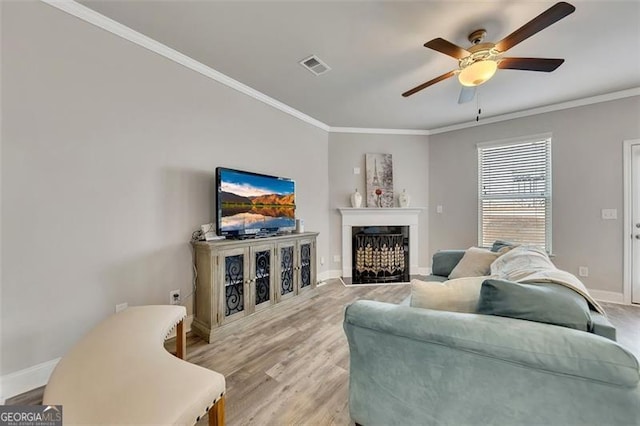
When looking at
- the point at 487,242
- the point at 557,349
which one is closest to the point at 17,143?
the point at 557,349

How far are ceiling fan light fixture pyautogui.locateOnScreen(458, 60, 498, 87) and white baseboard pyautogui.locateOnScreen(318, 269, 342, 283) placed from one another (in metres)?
3.28

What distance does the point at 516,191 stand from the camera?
157 inches

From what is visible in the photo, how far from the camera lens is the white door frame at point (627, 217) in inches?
126

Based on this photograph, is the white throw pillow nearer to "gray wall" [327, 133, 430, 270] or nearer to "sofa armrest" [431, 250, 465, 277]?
"sofa armrest" [431, 250, 465, 277]

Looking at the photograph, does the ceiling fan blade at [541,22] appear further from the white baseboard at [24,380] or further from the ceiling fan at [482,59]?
the white baseboard at [24,380]

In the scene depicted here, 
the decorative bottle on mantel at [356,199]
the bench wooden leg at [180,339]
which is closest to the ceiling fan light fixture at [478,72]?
the decorative bottle on mantel at [356,199]

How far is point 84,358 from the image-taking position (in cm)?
118

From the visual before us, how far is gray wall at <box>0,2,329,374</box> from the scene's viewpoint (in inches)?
65.4

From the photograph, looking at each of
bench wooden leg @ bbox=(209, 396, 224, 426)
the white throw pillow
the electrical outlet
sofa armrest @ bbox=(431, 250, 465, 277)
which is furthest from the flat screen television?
the white throw pillow

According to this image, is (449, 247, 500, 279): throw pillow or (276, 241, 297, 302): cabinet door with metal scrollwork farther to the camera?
(276, 241, 297, 302): cabinet door with metal scrollwork

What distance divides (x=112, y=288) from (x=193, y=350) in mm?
807

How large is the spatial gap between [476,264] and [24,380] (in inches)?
136

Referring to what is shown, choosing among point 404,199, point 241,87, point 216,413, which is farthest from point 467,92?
point 216,413

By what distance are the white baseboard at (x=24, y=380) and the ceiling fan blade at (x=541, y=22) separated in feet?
12.4
